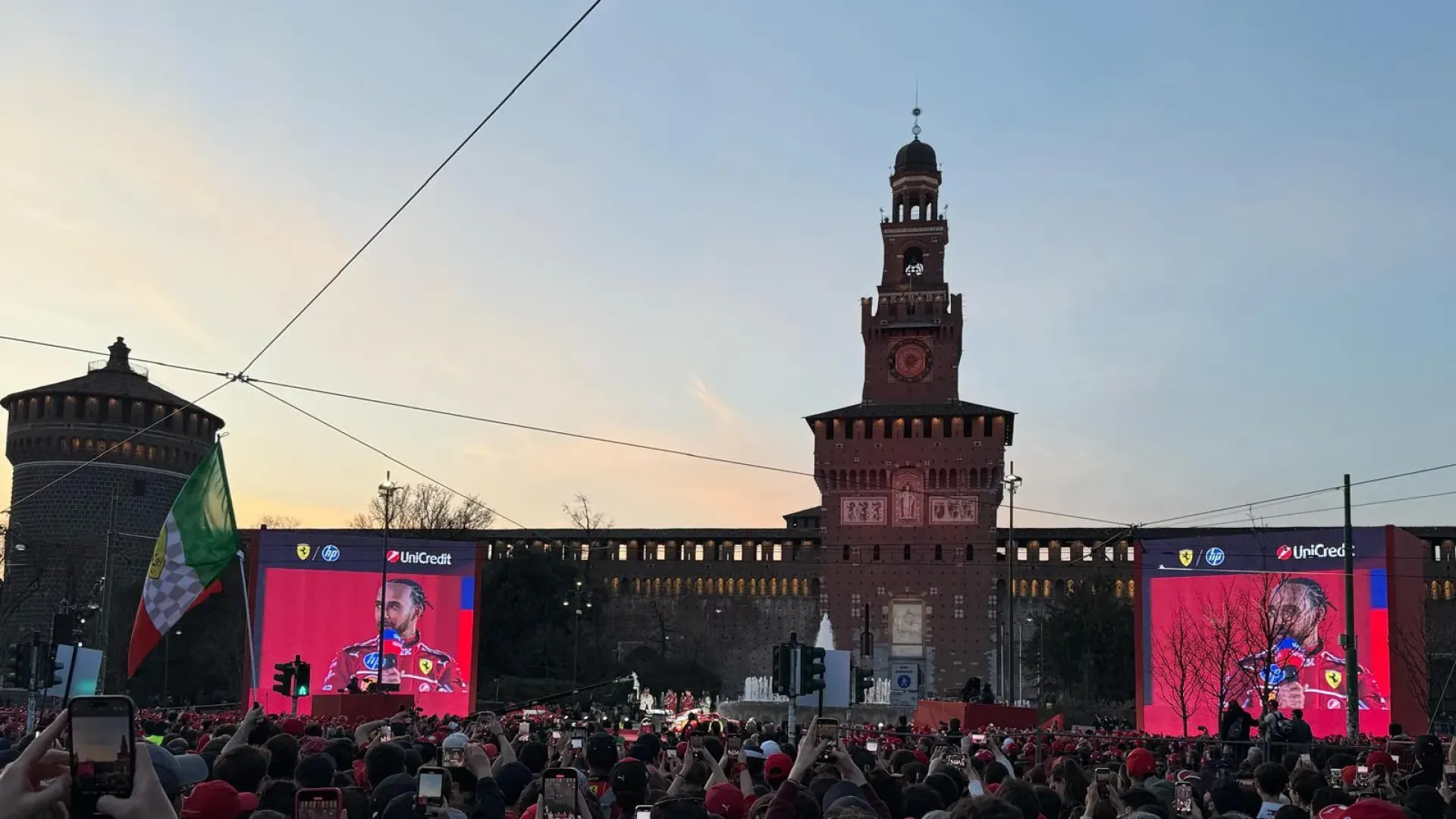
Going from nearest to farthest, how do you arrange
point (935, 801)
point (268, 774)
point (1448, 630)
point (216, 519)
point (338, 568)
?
point (935, 801) → point (268, 774) → point (216, 519) → point (338, 568) → point (1448, 630)

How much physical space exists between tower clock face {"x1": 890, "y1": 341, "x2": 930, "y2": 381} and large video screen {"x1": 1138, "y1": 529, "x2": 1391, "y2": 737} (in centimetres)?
3656

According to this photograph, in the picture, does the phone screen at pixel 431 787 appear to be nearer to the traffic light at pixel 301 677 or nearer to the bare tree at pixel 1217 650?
the traffic light at pixel 301 677

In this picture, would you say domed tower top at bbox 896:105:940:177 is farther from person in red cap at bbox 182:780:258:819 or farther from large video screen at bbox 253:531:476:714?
person in red cap at bbox 182:780:258:819

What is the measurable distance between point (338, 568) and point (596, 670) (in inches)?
1342

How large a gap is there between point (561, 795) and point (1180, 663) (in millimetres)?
42904

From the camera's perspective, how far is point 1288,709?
44.3 m

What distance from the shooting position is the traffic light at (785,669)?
64.9 feet

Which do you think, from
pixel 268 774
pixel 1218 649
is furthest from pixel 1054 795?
pixel 1218 649

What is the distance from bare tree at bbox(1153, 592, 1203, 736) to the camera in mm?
45469

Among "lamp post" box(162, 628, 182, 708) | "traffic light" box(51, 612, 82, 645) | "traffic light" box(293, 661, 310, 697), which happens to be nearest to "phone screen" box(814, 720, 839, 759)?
"traffic light" box(293, 661, 310, 697)

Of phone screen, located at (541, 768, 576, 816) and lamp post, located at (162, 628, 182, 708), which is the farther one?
lamp post, located at (162, 628, 182, 708)

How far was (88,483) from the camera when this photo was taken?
76.6 meters

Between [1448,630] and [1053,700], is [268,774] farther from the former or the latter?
[1448,630]

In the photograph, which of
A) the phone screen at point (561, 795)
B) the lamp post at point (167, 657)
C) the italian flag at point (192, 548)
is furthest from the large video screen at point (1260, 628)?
the lamp post at point (167, 657)
